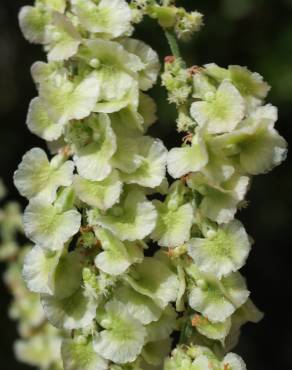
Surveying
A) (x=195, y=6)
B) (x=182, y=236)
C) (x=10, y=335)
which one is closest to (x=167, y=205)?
(x=182, y=236)

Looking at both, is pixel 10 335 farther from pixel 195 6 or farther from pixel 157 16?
pixel 157 16

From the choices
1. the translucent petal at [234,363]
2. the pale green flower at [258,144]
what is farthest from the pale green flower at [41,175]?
the translucent petal at [234,363]

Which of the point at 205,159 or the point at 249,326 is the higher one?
the point at 205,159

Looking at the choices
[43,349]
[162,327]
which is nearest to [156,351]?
[162,327]

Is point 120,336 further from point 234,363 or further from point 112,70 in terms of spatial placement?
point 112,70

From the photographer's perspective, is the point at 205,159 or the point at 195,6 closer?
the point at 205,159

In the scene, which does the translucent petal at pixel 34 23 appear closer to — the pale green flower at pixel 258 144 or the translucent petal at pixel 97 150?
the translucent petal at pixel 97 150

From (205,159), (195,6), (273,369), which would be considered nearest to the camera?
(205,159)
